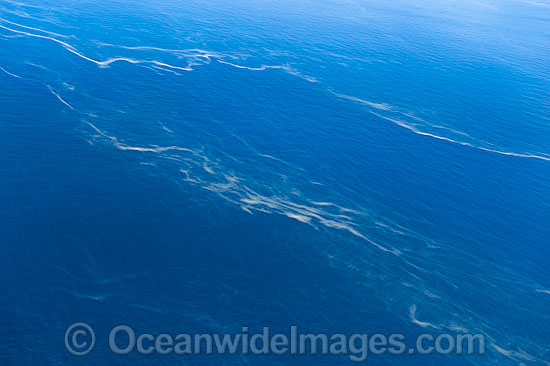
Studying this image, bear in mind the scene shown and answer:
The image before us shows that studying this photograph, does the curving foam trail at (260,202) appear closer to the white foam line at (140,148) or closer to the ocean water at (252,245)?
the white foam line at (140,148)

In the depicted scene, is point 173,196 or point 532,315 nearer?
point 532,315

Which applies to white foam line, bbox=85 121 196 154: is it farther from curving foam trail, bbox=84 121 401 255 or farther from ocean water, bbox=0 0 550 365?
ocean water, bbox=0 0 550 365

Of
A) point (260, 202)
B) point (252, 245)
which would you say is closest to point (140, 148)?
point (260, 202)

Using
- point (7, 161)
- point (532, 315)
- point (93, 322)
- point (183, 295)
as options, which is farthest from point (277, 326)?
point (7, 161)

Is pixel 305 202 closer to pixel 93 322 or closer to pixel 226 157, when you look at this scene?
pixel 226 157

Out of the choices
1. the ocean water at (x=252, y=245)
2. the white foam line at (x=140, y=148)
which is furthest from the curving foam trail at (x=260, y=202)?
the ocean water at (x=252, y=245)

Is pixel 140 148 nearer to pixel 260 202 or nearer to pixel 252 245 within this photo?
pixel 260 202

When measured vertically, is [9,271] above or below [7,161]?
below

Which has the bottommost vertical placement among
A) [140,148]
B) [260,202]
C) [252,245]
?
[252,245]

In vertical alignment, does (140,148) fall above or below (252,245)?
above

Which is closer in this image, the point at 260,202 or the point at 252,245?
the point at 252,245

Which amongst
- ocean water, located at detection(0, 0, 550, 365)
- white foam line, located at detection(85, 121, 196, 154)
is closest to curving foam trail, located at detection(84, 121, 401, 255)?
white foam line, located at detection(85, 121, 196, 154)
